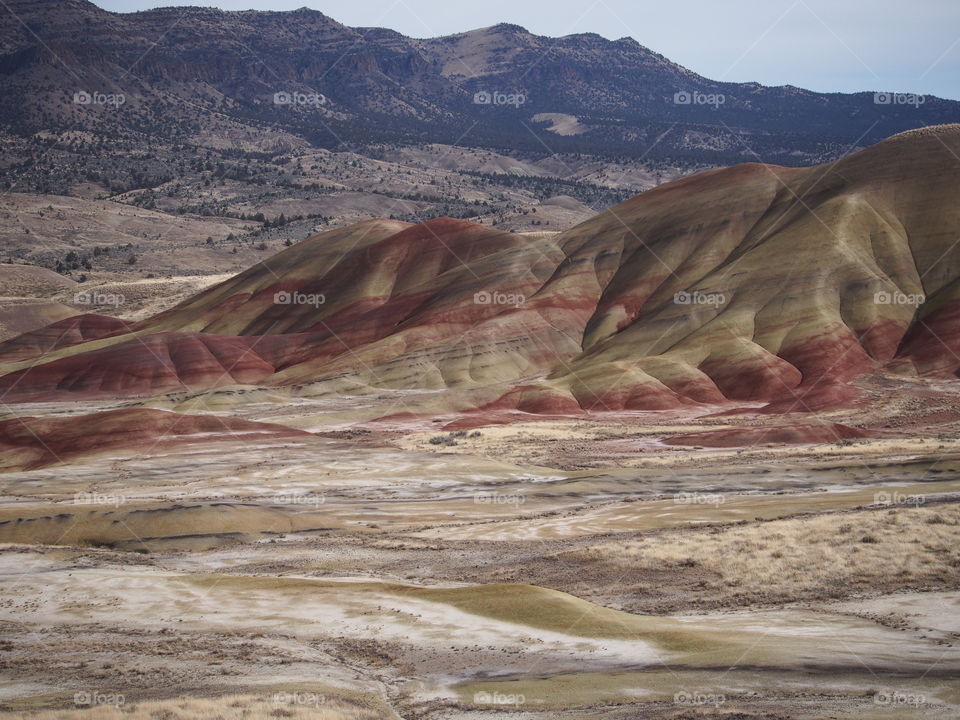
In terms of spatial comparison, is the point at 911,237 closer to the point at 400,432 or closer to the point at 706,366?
the point at 706,366

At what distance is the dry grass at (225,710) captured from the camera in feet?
61.3

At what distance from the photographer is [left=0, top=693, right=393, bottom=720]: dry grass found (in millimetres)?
18688

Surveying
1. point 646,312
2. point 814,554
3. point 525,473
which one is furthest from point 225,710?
point 646,312

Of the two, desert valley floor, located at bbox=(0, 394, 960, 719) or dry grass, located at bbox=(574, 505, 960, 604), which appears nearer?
desert valley floor, located at bbox=(0, 394, 960, 719)

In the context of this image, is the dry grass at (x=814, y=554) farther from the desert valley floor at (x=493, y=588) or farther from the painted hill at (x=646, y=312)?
the painted hill at (x=646, y=312)

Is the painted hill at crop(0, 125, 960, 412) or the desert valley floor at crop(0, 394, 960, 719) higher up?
the painted hill at crop(0, 125, 960, 412)

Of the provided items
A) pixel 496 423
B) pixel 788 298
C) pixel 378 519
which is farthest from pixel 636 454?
pixel 788 298

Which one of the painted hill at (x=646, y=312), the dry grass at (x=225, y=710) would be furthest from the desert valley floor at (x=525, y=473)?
the painted hill at (x=646, y=312)

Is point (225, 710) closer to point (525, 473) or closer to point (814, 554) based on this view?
point (814, 554)

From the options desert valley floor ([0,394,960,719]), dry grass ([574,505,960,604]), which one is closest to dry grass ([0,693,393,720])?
desert valley floor ([0,394,960,719])

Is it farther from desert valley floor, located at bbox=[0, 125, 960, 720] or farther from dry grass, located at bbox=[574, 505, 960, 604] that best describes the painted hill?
dry grass, located at bbox=[574, 505, 960, 604]

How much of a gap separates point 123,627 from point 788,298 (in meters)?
76.2

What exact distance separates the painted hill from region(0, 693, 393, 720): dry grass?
61419 millimetres

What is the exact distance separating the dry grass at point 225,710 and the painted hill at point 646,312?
61.4 m
